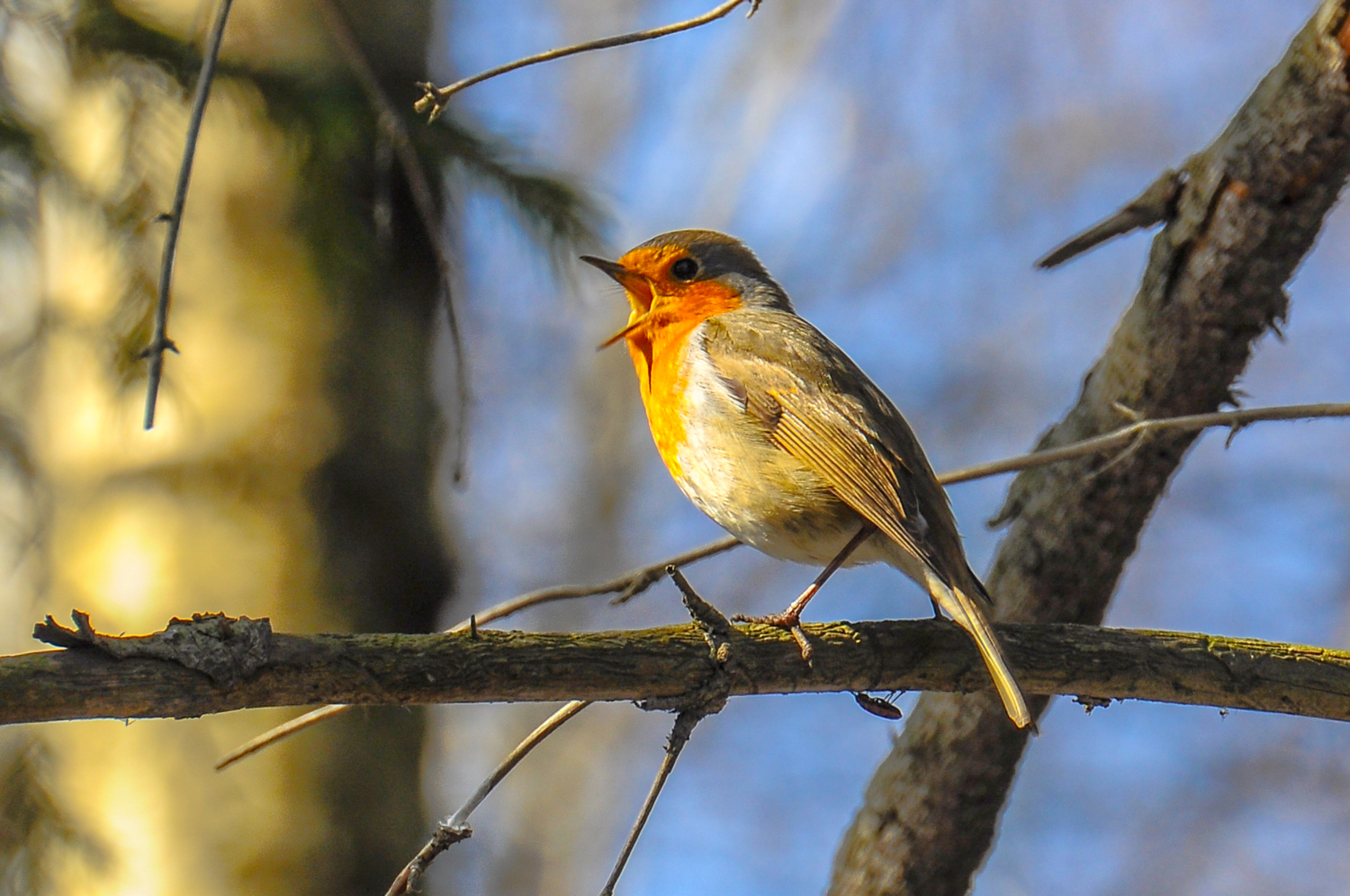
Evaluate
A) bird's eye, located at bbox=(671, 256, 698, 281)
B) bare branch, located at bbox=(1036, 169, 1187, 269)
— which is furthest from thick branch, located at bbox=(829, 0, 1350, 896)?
bird's eye, located at bbox=(671, 256, 698, 281)

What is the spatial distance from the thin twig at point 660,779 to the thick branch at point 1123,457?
126cm

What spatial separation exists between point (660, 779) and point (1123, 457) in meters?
1.38

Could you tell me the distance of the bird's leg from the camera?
2.12 meters

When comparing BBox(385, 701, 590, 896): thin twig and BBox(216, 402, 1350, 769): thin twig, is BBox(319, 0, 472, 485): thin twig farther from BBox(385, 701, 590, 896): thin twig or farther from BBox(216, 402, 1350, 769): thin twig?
BBox(385, 701, 590, 896): thin twig

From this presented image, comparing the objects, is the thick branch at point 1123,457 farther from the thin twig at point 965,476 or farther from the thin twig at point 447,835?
the thin twig at point 447,835

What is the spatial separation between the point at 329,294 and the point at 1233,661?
2.54 metres

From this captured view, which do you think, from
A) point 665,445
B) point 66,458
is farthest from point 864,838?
point 66,458

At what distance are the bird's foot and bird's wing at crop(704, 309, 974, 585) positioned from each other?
1.12 ft

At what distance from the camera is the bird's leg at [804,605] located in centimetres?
212

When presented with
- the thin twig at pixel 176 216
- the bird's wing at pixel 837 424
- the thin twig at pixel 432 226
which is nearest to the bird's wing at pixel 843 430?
the bird's wing at pixel 837 424

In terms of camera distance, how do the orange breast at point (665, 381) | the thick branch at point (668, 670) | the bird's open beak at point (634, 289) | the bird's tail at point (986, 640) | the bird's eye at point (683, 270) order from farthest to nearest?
the bird's eye at point (683, 270) < the bird's open beak at point (634, 289) < the orange breast at point (665, 381) < the bird's tail at point (986, 640) < the thick branch at point (668, 670)

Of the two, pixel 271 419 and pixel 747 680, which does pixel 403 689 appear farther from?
pixel 271 419

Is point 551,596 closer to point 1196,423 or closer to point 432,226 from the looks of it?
point 432,226

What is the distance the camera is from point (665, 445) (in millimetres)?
2855
